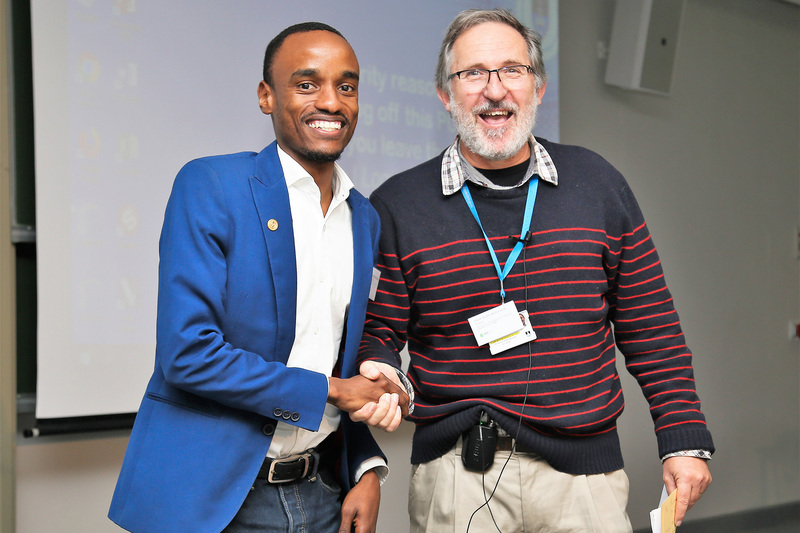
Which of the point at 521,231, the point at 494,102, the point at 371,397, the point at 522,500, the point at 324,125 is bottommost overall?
the point at 522,500

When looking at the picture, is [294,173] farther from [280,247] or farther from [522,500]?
[522,500]

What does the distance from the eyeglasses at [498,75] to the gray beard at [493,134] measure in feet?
0.20

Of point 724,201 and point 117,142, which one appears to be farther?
point 724,201

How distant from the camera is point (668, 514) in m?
1.58

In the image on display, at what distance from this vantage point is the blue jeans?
1.38 m

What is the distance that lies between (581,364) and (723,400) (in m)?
3.43

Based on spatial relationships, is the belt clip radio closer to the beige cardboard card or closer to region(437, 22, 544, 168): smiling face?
the beige cardboard card

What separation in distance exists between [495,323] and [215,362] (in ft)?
2.31

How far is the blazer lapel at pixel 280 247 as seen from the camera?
140 cm

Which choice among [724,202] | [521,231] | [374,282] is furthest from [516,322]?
[724,202]

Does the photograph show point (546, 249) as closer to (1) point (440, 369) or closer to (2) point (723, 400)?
(1) point (440, 369)

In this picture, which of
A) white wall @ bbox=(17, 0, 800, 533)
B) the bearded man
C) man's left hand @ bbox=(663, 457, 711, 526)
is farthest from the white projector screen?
white wall @ bbox=(17, 0, 800, 533)

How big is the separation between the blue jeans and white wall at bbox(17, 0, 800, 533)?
300cm

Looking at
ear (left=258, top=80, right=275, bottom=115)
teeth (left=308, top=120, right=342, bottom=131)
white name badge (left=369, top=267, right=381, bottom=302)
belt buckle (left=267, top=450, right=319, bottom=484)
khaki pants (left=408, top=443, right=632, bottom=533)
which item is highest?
ear (left=258, top=80, right=275, bottom=115)
